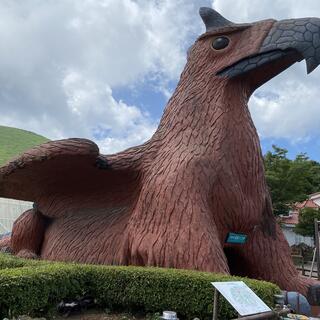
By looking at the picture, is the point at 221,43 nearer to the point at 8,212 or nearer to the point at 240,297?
the point at 240,297

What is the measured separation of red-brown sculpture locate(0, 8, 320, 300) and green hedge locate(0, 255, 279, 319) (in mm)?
912

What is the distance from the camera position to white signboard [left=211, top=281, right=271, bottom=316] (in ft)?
11.0

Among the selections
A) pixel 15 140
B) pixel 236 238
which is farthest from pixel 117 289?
pixel 15 140

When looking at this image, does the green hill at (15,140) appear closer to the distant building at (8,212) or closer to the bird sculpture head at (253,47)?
the distant building at (8,212)

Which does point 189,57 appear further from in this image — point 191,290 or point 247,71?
point 191,290

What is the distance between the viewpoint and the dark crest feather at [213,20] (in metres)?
7.28

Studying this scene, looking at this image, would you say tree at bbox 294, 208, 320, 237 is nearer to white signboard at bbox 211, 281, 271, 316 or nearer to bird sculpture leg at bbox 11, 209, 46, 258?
bird sculpture leg at bbox 11, 209, 46, 258

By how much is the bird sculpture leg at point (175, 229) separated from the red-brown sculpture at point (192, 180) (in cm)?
1

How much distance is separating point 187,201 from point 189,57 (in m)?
Result: 2.70

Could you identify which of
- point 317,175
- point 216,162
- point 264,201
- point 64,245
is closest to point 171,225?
point 216,162

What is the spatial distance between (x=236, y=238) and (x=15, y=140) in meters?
49.4

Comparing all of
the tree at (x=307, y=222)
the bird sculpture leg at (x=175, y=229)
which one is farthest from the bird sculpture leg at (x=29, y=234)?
the tree at (x=307, y=222)

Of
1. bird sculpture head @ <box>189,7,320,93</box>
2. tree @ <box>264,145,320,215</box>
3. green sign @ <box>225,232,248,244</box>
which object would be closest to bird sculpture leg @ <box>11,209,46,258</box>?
green sign @ <box>225,232,248,244</box>

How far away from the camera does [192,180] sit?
6254mm
